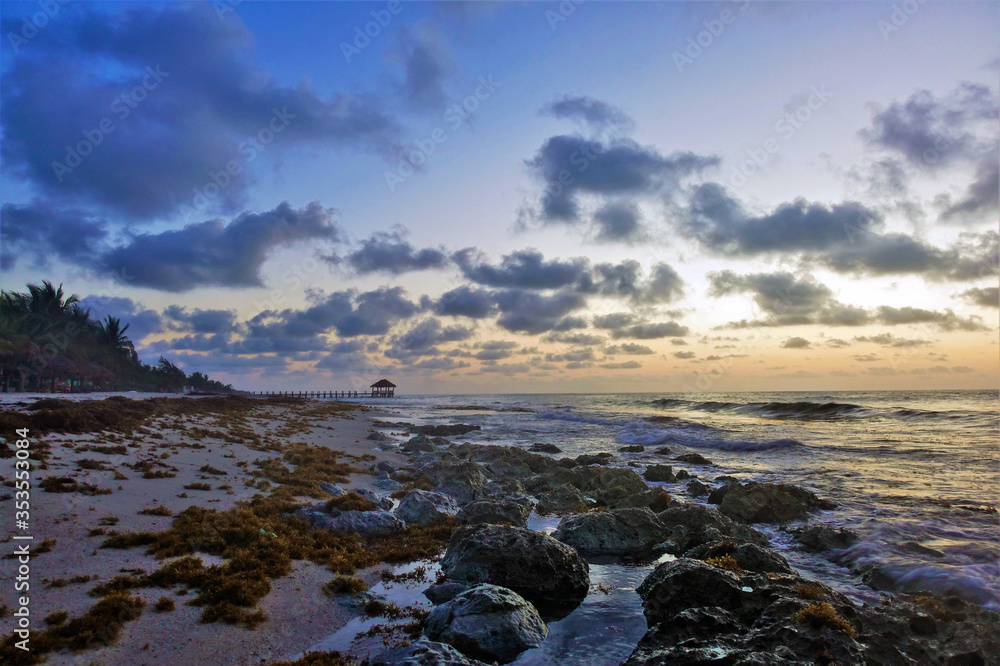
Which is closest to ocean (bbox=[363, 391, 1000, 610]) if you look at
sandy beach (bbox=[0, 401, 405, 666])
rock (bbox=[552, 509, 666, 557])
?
rock (bbox=[552, 509, 666, 557])

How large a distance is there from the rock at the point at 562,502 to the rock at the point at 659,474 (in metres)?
6.41

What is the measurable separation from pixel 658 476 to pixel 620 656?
17597 mm

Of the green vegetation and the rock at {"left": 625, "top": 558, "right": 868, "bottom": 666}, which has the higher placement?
the green vegetation

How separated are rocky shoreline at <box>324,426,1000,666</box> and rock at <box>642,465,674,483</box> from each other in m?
5.46

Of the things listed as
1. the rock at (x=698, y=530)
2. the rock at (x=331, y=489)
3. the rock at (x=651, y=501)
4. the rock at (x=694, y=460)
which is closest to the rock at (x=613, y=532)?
the rock at (x=698, y=530)

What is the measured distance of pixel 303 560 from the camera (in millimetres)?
11102

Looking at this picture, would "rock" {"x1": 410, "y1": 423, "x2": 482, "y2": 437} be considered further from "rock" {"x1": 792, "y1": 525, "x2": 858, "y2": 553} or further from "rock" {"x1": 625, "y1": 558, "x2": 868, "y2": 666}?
"rock" {"x1": 625, "y1": 558, "x2": 868, "y2": 666}

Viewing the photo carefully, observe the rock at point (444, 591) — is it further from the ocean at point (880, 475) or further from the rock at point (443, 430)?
the rock at point (443, 430)

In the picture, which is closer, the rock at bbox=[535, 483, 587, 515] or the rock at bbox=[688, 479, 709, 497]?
the rock at bbox=[535, 483, 587, 515]

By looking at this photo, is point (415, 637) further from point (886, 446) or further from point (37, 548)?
point (886, 446)

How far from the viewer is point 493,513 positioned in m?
14.8

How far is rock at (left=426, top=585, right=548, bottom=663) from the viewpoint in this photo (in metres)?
7.52

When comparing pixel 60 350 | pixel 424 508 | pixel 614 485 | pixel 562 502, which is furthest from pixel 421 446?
pixel 60 350

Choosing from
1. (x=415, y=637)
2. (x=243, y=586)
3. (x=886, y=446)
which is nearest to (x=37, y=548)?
(x=243, y=586)
